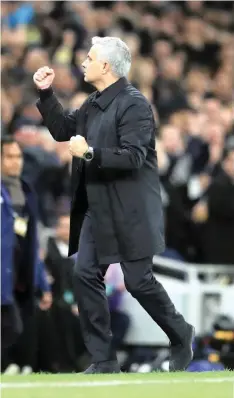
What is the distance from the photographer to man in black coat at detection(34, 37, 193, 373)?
9.11m

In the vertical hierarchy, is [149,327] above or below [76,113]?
below

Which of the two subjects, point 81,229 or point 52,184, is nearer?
point 81,229

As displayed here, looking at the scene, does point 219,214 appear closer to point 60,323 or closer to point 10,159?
point 60,323

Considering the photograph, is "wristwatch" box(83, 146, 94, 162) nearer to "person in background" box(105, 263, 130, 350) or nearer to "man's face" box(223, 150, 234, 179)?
"person in background" box(105, 263, 130, 350)

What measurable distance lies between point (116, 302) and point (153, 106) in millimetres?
5319

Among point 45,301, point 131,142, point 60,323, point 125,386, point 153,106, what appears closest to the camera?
point 125,386

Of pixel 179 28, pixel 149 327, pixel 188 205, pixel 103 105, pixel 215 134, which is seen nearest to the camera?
pixel 103 105

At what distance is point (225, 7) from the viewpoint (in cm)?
2464

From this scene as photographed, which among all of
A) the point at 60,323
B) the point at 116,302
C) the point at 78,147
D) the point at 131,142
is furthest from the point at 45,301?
the point at 78,147

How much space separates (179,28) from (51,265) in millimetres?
10827

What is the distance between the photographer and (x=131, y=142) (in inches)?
352

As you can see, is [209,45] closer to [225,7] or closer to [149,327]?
[225,7]

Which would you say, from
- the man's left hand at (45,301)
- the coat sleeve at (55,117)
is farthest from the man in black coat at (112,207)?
the man's left hand at (45,301)

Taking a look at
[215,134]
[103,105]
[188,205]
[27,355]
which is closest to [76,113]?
[103,105]
